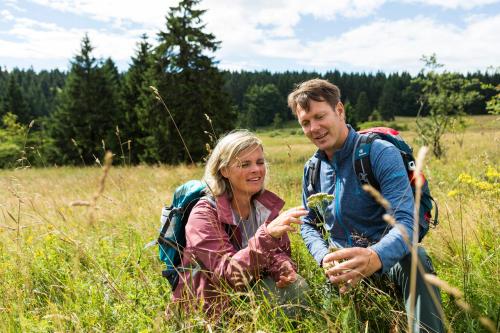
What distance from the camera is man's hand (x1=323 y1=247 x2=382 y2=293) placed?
74.9 inches

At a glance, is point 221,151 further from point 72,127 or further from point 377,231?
point 72,127

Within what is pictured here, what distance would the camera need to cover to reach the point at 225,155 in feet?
9.23

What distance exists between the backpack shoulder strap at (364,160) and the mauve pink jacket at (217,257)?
71 centimetres

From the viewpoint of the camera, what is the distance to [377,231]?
258 centimetres

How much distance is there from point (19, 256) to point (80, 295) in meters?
0.92

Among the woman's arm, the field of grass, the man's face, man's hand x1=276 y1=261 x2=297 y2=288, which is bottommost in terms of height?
the field of grass

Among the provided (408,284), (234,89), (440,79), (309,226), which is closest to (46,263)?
(309,226)

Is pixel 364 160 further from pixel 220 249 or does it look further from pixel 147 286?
pixel 147 286

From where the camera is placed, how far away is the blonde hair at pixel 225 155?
2781mm

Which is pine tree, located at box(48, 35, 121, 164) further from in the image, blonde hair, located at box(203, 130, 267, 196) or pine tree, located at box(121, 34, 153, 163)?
blonde hair, located at box(203, 130, 267, 196)

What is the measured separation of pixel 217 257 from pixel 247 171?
27.0 inches

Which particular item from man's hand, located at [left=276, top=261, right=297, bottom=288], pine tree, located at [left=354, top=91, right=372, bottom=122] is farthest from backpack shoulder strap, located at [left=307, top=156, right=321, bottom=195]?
pine tree, located at [left=354, top=91, right=372, bottom=122]

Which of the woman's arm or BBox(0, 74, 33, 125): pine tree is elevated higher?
BBox(0, 74, 33, 125): pine tree

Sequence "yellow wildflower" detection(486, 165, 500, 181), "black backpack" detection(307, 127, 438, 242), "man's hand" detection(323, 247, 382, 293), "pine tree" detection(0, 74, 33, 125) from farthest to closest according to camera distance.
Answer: "pine tree" detection(0, 74, 33, 125) < "yellow wildflower" detection(486, 165, 500, 181) < "black backpack" detection(307, 127, 438, 242) < "man's hand" detection(323, 247, 382, 293)
